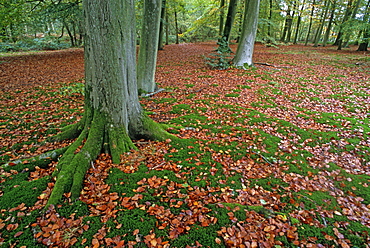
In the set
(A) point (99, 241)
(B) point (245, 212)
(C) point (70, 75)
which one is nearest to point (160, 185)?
(A) point (99, 241)

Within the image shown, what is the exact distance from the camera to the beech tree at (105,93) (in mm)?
3197

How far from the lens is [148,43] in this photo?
7.08m

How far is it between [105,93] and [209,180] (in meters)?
2.53

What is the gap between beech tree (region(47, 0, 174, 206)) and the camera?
3197 millimetres

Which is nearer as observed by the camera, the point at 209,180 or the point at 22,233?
the point at 22,233

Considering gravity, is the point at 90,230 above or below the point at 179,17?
below

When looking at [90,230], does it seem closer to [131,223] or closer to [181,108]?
[131,223]

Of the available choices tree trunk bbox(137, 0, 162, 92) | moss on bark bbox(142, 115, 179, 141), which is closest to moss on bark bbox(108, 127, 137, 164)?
moss on bark bbox(142, 115, 179, 141)

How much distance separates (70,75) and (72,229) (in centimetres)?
1070

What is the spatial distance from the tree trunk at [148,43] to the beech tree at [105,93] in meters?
3.34

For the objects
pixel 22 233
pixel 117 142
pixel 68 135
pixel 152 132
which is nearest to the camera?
pixel 22 233

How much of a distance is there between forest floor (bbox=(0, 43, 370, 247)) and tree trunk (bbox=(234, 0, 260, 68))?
219 inches

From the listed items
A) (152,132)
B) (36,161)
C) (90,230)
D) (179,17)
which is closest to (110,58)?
(152,132)

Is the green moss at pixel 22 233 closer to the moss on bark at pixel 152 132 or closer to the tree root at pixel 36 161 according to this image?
the tree root at pixel 36 161
